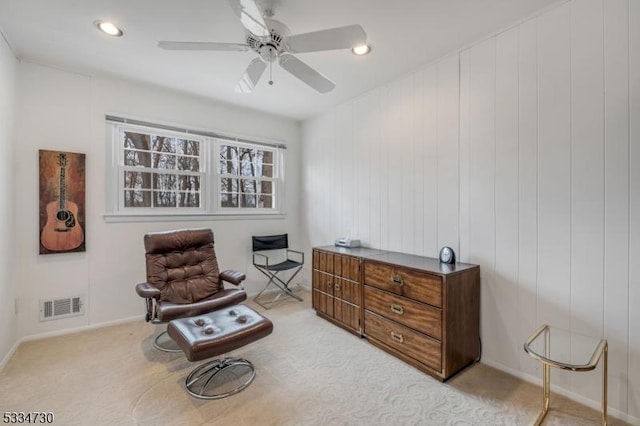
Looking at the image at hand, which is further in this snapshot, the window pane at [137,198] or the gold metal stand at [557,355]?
the window pane at [137,198]

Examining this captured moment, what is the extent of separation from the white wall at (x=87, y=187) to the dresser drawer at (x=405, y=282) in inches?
90.9

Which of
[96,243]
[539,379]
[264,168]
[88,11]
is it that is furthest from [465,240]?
[96,243]

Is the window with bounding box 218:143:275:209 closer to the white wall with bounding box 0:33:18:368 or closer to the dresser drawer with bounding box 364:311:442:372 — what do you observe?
the white wall with bounding box 0:33:18:368

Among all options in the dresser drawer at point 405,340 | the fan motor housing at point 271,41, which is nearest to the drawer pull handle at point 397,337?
the dresser drawer at point 405,340

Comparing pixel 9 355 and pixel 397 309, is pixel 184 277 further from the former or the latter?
pixel 397 309

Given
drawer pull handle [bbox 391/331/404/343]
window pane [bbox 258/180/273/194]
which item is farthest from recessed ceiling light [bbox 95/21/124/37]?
drawer pull handle [bbox 391/331/404/343]

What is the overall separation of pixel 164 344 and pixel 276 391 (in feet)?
4.43

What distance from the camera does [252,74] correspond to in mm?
2164

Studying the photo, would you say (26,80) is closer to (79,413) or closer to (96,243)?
(96,243)

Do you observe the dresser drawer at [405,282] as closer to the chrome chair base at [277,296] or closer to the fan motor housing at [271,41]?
the chrome chair base at [277,296]

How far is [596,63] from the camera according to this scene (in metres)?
1.85

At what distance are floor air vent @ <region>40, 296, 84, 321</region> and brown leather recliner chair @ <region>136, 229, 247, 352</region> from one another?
94cm

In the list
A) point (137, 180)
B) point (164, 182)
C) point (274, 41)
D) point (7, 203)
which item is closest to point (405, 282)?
point (274, 41)

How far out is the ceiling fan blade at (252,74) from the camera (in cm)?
207
